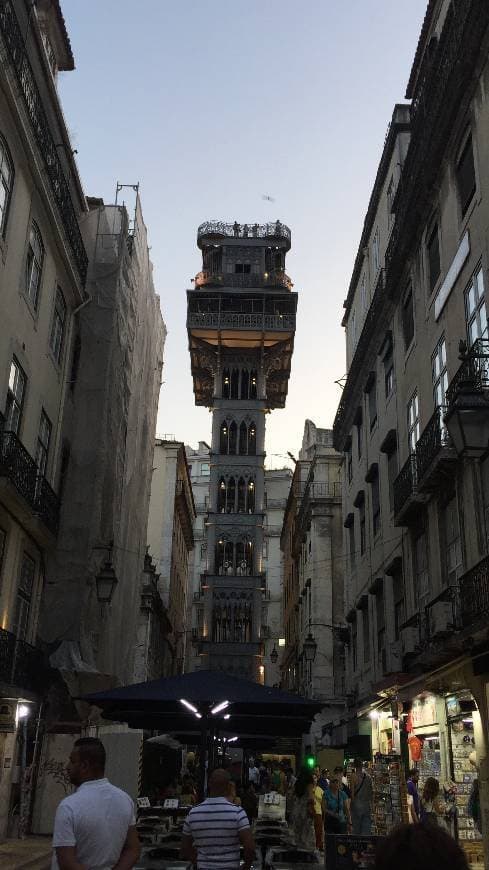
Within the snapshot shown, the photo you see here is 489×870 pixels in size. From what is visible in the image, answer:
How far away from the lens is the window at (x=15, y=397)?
1844 centimetres

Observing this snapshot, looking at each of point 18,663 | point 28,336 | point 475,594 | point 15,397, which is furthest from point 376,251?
point 18,663

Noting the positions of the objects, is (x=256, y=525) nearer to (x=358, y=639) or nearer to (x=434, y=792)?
(x=358, y=639)

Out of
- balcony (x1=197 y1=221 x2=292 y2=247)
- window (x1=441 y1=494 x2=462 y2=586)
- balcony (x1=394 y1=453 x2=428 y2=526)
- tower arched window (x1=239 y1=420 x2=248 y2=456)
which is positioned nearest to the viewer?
window (x1=441 y1=494 x2=462 y2=586)

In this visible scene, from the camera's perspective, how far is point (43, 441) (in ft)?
69.9

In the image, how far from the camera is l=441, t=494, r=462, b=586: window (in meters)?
16.8

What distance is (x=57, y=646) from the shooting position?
20.2 m

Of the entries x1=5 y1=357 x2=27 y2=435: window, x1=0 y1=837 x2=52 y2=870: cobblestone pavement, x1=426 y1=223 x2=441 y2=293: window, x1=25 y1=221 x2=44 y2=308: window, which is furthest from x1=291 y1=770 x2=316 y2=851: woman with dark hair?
x1=25 y1=221 x2=44 y2=308: window

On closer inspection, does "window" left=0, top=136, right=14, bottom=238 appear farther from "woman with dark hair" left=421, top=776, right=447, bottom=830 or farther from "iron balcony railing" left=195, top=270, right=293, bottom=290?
"iron balcony railing" left=195, top=270, right=293, bottom=290

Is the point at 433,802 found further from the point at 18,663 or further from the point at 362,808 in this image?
the point at 18,663

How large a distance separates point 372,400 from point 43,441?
39.3 ft

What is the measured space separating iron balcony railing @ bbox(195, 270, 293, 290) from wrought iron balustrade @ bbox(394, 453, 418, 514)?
157 ft

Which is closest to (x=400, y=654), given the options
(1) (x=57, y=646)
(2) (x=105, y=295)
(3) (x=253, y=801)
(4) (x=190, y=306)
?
(3) (x=253, y=801)

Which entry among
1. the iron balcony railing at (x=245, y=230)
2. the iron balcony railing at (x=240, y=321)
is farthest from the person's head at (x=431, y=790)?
the iron balcony railing at (x=245, y=230)

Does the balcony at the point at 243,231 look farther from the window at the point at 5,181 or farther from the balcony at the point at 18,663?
the balcony at the point at 18,663
